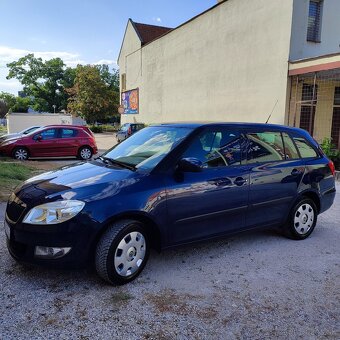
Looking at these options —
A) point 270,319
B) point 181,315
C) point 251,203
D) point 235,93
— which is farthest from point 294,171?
point 235,93

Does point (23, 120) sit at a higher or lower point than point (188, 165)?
lower

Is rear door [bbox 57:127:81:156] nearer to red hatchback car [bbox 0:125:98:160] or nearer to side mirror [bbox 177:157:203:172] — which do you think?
red hatchback car [bbox 0:125:98:160]

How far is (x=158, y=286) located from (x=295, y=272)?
1563mm

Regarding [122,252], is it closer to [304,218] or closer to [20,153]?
[304,218]

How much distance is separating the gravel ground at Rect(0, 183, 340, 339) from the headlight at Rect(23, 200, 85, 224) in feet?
2.23

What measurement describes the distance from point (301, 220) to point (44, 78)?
68853mm

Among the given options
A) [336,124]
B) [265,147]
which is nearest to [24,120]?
[336,124]

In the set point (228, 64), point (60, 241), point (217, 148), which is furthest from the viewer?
point (228, 64)

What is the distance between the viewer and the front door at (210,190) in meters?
3.75

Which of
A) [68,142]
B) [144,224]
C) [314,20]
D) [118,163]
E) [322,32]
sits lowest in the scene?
[68,142]

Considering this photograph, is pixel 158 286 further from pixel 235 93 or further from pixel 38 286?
pixel 235 93

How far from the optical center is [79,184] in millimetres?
3443

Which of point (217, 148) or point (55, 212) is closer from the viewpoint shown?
point (55, 212)

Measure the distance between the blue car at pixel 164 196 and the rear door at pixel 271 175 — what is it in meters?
0.01
